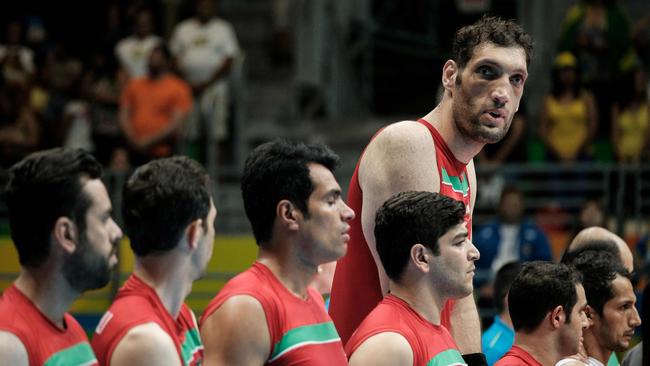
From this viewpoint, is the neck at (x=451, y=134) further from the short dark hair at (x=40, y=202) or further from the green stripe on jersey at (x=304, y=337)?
the short dark hair at (x=40, y=202)

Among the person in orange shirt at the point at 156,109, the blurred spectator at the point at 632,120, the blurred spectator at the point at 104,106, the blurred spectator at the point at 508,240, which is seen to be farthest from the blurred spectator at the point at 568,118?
the blurred spectator at the point at 104,106

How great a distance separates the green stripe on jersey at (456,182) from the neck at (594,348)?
0.98 meters

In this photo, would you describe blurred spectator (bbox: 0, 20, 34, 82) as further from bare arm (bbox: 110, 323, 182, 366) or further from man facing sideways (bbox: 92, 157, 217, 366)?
bare arm (bbox: 110, 323, 182, 366)

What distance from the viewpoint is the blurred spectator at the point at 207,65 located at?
12.6 meters

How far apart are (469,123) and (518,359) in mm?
1033

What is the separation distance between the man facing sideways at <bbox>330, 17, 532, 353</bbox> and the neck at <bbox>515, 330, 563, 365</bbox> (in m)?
0.23

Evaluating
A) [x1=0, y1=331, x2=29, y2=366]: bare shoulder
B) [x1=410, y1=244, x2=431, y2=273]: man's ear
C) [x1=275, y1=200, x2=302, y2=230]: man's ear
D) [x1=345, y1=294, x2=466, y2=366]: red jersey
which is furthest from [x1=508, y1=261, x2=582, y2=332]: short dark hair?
[x1=0, y1=331, x2=29, y2=366]: bare shoulder

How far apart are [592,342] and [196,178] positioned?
2.42 metres

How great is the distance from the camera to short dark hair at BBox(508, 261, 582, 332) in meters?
5.10

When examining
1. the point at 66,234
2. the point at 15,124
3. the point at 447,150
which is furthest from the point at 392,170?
the point at 15,124

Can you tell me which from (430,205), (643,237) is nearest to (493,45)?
(430,205)

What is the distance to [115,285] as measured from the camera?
1096cm

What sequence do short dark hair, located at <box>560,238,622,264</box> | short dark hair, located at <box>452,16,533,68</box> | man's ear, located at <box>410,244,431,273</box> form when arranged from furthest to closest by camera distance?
short dark hair, located at <box>560,238,622,264</box> < short dark hair, located at <box>452,16,533,68</box> < man's ear, located at <box>410,244,431,273</box>

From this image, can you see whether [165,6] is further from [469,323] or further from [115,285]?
[469,323]
